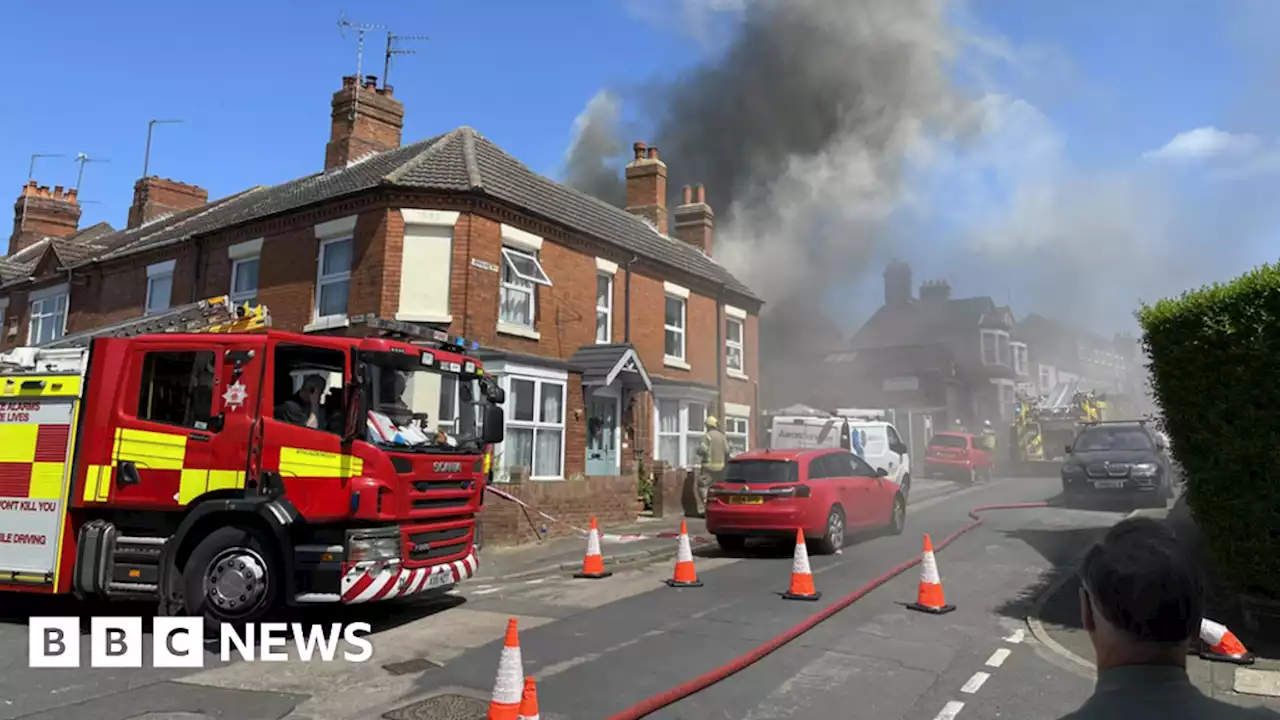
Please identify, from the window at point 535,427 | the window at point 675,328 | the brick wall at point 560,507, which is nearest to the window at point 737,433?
the window at point 675,328

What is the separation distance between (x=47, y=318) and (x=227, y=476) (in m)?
20.9

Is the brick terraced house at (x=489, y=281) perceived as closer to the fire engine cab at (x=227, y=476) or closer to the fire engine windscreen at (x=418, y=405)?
the fire engine windscreen at (x=418, y=405)

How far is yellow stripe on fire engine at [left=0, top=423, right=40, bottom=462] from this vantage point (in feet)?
24.6

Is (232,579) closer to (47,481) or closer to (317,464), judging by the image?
(317,464)

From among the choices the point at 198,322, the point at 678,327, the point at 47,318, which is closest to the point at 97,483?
the point at 198,322

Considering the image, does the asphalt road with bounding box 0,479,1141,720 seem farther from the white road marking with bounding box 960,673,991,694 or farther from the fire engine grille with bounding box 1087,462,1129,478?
the fire engine grille with bounding box 1087,462,1129,478

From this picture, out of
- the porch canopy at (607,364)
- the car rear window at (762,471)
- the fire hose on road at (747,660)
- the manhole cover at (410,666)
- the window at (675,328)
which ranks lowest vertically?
the manhole cover at (410,666)

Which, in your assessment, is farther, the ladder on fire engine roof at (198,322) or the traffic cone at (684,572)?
the traffic cone at (684,572)

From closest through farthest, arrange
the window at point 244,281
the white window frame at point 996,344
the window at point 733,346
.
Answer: the window at point 244,281 < the window at point 733,346 < the white window frame at point 996,344

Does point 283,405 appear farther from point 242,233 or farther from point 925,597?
point 242,233

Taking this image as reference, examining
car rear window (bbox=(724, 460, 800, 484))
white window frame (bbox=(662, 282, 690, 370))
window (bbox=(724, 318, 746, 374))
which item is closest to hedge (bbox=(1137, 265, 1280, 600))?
car rear window (bbox=(724, 460, 800, 484))

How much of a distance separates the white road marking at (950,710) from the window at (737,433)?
16799 mm

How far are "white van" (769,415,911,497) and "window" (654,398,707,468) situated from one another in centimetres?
236

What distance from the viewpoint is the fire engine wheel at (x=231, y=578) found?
6.83 metres
